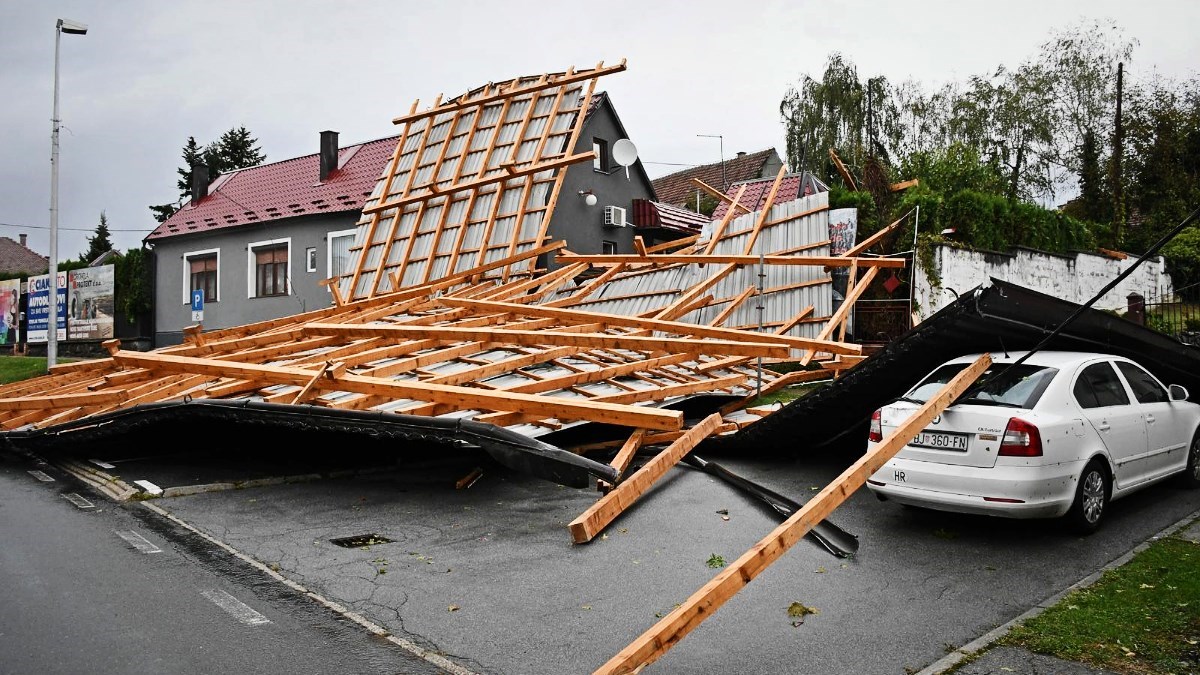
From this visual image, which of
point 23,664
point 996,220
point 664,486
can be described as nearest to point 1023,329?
point 664,486

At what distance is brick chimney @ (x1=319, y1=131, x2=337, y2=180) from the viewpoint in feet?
93.4

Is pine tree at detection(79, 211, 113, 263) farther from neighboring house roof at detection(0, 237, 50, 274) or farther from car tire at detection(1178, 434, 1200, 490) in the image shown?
car tire at detection(1178, 434, 1200, 490)

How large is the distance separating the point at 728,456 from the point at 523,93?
12543mm

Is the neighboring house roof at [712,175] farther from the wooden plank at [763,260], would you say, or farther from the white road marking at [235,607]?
the white road marking at [235,607]

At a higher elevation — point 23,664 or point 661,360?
point 661,360

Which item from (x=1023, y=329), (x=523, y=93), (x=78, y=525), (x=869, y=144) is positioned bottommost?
(x=78, y=525)

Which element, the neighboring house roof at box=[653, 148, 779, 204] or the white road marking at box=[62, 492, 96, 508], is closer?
the white road marking at box=[62, 492, 96, 508]

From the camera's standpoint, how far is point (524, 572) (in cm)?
639

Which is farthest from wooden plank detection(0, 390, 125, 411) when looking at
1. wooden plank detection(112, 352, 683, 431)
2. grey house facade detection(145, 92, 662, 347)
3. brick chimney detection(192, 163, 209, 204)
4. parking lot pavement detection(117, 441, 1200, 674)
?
brick chimney detection(192, 163, 209, 204)

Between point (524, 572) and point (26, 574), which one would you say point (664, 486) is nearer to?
point (524, 572)

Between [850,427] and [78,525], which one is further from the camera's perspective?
[850,427]

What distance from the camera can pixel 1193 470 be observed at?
28.2 feet

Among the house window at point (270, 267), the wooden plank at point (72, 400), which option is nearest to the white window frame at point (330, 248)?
the house window at point (270, 267)

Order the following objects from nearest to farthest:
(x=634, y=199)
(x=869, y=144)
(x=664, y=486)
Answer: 1. (x=664, y=486)
2. (x=634, y=199)
3. (x=869, y=144)
